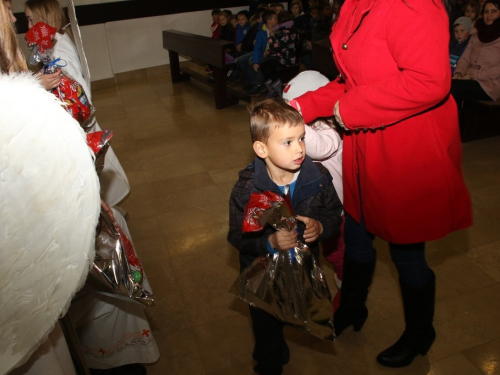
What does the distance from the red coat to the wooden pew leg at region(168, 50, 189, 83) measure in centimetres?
575

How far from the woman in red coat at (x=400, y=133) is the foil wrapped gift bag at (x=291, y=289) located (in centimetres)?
31

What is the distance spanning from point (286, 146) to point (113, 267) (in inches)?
26.5

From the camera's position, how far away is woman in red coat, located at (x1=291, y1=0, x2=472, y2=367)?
1.35 meters

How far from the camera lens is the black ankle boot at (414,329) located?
1832 millimetres

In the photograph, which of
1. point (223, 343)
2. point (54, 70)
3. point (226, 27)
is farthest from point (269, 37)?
point (223, 343)

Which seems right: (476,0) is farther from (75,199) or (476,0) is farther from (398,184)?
(75,199)

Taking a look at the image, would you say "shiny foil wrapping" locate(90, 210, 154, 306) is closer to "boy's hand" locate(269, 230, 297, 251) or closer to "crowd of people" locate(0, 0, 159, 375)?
"crowd of people" locate(0, 0, 159, 375)

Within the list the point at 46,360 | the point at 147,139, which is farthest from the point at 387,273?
the point at 147,139

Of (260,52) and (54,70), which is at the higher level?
(54,70)

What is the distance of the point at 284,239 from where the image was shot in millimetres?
1533

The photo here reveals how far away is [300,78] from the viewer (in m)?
2.02

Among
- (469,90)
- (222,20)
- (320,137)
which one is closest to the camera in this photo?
(320,137)

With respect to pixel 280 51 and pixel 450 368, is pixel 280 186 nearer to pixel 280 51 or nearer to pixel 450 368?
pixel 450 368

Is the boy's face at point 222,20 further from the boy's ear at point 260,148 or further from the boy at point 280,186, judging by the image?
the boy's ear at point 260,148
